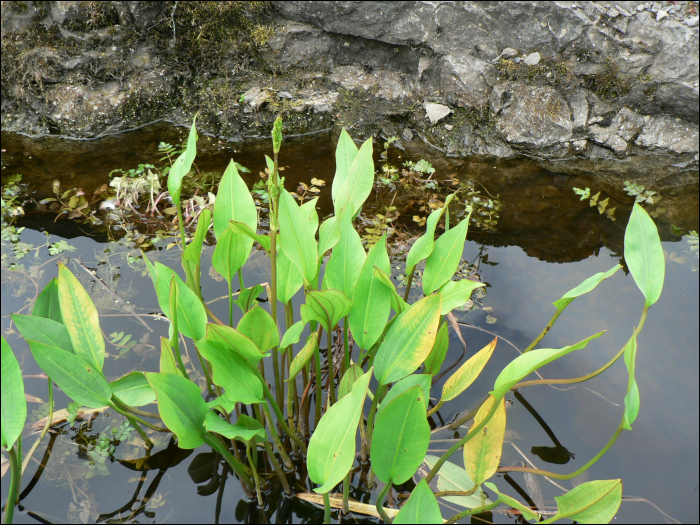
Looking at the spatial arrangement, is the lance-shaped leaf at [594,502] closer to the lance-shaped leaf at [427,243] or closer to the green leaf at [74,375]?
the lance-shaped leaf at [427,243]

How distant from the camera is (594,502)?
0.85m

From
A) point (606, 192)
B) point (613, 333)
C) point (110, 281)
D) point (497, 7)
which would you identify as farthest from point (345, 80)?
point (613, 333)

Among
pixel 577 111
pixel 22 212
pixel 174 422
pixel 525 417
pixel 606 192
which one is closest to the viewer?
pixel 174 422

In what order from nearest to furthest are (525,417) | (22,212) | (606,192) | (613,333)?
(525,417) < (613,333) < (22,212) < (606,192)

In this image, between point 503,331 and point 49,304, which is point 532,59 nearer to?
point 503,331

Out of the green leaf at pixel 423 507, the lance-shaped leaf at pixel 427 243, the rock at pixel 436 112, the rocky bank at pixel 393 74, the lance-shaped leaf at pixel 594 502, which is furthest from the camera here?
the rock at pixel 436 112

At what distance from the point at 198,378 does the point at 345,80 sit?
6.30 feet

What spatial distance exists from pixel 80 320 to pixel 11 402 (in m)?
0.19

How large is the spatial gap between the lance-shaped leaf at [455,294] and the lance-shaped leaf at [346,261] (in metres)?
0.20

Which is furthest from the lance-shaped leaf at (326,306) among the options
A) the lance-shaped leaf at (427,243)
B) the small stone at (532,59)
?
the small stone at (532,59)

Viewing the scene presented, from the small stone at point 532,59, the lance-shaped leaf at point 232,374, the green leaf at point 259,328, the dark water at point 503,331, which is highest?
the small stone at point 532,59

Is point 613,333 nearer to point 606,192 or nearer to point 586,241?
point 586,241

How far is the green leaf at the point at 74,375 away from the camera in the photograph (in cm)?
86

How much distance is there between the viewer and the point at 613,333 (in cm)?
166
